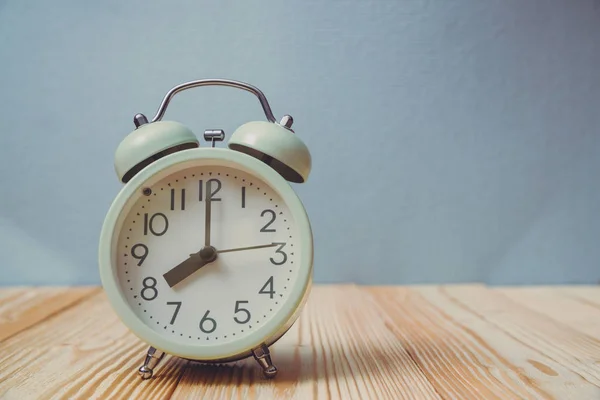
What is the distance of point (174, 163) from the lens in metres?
0.86

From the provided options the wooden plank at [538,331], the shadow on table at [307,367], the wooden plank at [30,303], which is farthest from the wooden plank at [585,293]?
the wooden plank at [30,303]

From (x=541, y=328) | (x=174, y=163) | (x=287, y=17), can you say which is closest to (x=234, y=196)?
(x=174, y=163)

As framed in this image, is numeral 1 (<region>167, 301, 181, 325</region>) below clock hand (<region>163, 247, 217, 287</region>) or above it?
below

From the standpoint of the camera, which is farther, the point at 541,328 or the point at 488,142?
the point at 488,142

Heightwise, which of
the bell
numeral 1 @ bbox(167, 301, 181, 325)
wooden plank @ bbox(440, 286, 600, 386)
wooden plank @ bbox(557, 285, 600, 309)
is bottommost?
wooden plank @ bbox(557, 285, 600, 309)

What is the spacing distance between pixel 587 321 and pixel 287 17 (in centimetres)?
109

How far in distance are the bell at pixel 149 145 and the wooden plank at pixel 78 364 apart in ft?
0.91

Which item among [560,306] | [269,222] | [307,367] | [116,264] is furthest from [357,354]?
[560,306]

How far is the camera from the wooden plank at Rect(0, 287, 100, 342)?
50.4 inches

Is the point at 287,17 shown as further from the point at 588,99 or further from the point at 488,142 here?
the point at 588,99

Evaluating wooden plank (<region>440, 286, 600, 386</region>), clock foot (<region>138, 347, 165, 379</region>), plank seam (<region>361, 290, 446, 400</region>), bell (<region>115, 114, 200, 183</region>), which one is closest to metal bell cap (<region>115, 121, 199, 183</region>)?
bell (<region>115, 114, 200, 183</region>)

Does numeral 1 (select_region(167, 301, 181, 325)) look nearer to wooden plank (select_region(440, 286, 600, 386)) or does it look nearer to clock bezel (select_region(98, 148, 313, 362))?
clock bezel (select_region(98, 148, 313, 362))

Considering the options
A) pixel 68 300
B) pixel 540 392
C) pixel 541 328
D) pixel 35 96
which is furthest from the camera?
pixel 35 96

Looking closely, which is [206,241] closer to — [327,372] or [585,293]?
[327,372]
